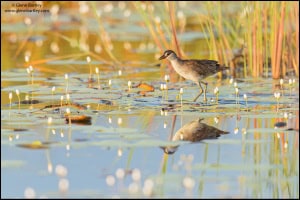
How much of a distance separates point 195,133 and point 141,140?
646 millimetres

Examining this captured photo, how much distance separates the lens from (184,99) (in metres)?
10.7

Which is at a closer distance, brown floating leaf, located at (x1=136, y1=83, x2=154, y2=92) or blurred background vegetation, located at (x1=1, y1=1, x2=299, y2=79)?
brown floating leaf, located at (x1=136, y1=83, x2=154, y2=92)

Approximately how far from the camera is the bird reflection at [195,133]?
27.1 ft

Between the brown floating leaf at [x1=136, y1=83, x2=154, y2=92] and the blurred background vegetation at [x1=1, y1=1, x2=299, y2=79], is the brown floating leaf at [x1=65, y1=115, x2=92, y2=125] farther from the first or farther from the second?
the blurred background vegetation at [x1=1, y1=1, x2=299, y2=79]

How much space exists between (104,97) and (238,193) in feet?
15.4

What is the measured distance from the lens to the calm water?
658cm

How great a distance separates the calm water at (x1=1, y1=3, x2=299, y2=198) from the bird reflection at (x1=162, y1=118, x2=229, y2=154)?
0.08m

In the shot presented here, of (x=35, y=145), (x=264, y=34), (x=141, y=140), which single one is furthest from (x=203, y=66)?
(x=35, y=145)

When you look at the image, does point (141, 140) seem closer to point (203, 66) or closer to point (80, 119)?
point (80, 119)

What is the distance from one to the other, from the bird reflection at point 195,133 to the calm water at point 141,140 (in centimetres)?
8

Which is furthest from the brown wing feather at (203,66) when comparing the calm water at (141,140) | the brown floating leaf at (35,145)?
the brown floating leaf at (35,145)

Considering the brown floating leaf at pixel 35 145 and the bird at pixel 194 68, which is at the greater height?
the bird at pixel 194 68

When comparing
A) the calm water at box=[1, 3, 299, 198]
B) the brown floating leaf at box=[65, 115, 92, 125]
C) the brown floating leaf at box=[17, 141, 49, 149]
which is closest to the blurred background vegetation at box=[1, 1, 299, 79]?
the calm water at box=[1, 3, 299, 198]

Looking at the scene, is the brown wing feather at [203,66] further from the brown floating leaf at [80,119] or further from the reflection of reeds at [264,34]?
the brown floating leaf at [80,119]
